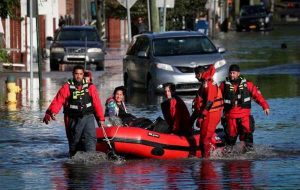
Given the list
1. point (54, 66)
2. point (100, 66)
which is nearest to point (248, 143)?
point (100, 66)

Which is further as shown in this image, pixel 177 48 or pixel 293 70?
pixel 293 70

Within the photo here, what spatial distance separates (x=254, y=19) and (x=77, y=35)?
47188 mm

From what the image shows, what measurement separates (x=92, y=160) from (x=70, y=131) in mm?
540

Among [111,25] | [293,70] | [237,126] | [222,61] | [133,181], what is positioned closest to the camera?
[133,181]

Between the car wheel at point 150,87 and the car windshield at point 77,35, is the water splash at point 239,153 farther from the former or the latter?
the car windshield at point 77,35

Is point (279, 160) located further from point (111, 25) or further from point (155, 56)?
point (111, 25)

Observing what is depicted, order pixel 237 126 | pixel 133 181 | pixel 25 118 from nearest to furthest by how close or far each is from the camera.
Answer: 1. pixel 133 181
2. pixel 237 126
3. pixel 25 118

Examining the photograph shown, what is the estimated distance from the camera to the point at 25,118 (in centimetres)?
2202

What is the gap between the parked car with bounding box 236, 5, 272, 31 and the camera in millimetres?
86000

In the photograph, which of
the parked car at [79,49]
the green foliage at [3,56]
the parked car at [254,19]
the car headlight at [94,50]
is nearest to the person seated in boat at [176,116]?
the green foliage at [3,56]

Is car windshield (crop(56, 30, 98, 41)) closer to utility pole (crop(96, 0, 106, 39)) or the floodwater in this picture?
the floodwater

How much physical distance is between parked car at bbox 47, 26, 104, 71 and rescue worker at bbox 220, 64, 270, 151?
22.7 meters

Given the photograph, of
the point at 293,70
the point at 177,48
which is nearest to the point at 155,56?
the point at 177,48

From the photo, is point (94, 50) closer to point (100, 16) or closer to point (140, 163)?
point (100, 16)
